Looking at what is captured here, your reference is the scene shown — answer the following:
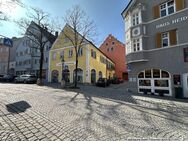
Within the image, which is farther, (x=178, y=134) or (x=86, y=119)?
(x=86, y=119)

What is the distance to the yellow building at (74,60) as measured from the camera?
29281mm

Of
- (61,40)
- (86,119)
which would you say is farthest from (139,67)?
(61,40)

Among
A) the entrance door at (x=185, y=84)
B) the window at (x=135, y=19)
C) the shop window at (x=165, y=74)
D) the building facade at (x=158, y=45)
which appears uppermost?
the window at (x=135, y=19)

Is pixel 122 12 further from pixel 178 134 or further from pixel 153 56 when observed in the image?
pixel 178 134

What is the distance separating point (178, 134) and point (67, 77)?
27.5 meters

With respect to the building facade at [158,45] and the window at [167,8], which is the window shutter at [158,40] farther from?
the window at [167,8]

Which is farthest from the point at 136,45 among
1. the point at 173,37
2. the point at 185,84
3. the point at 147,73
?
the point at 185,84

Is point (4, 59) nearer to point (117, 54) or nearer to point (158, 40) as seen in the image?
point (117, 54)

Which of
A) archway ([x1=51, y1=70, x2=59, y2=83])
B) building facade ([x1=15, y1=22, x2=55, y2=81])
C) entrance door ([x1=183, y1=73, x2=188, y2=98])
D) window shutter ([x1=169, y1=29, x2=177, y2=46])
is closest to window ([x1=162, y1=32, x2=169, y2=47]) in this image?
window shutter ([x1=169, y1=29, x2=177, y2=46])

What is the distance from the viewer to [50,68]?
114 feet

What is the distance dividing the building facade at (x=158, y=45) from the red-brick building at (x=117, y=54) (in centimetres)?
2720

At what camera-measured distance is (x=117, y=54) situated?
46.9m

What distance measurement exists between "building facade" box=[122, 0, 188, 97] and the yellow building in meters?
11.9

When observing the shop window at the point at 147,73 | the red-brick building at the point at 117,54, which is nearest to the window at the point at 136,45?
the shop window at the point at 147,73
